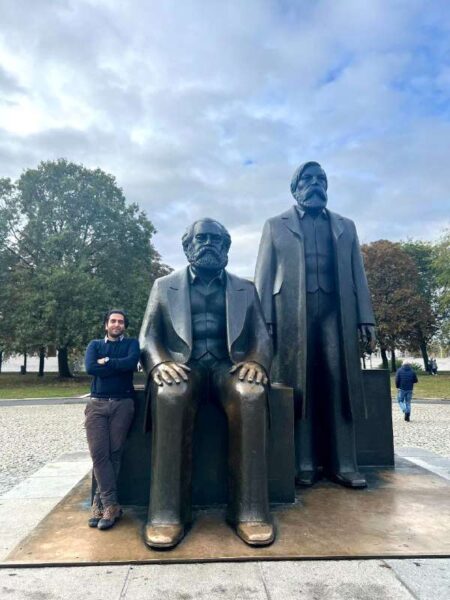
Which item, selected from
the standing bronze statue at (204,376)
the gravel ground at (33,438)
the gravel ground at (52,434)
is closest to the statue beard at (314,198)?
the standing bronze statue at (204,376)

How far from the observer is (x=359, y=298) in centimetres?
512

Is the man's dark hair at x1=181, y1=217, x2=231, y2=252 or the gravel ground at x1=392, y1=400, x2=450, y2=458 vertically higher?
the man's dark hair at x1=181, y1=217, x2=231, y2=252

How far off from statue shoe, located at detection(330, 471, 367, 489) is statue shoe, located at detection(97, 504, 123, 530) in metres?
2.11

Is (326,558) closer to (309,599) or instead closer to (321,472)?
(309,599)

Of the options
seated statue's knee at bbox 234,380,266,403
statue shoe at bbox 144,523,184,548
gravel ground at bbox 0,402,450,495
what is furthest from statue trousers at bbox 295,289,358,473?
gravel ground at bbox 0,402,450,495

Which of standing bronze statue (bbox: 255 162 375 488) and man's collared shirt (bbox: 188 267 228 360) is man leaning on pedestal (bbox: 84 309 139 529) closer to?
man's collared shirt (bbox: 188 267 228 360)

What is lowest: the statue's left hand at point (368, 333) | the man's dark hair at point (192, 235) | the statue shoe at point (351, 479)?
the statue shoe at point (351, 479)

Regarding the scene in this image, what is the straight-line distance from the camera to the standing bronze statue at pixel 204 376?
11.6 feet

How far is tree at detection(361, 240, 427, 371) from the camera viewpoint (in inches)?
1539

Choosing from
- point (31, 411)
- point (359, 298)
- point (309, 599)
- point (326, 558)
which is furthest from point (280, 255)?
point (31, 411)

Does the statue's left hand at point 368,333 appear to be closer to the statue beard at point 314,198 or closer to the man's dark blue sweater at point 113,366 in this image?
the statue beard at point 314,198

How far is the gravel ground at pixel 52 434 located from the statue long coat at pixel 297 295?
412cm

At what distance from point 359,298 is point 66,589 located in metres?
3.61

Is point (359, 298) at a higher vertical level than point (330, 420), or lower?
higher
